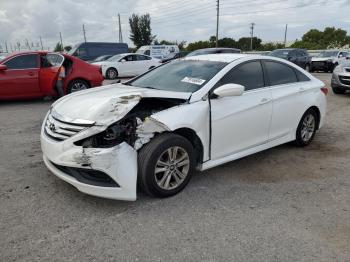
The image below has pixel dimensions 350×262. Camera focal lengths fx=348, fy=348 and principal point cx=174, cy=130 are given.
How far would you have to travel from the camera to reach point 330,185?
13.6 feet

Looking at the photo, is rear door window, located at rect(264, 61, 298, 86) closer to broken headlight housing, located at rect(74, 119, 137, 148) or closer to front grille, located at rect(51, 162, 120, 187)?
broken headlight housing, located at rect(74, 119, 137, 148)

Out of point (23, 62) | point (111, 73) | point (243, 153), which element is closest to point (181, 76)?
point (243, 153)

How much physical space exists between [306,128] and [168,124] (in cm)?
294

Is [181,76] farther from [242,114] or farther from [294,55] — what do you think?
[294,55]

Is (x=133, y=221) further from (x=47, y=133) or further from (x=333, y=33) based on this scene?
(x=333, y=33)

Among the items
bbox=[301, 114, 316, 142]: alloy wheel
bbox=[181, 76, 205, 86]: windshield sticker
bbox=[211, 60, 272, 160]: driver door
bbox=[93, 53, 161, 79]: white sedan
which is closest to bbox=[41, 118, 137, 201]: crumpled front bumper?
bbox=[211, 60, 272, 160]: driver door

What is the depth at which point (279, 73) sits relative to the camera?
5012 millimetres

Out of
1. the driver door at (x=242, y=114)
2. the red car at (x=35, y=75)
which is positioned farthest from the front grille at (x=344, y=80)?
the red car at (x=35, y=75)

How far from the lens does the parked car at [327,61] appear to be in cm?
2231

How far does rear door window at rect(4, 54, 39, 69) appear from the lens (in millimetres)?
9203

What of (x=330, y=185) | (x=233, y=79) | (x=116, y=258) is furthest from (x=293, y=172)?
(x=116, y=258)

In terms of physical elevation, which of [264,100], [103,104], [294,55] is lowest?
[294,55]

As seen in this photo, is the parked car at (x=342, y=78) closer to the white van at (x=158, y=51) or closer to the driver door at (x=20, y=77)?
the driver door at (x=20, y=77)

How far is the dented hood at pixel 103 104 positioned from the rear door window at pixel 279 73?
61.6 inches
